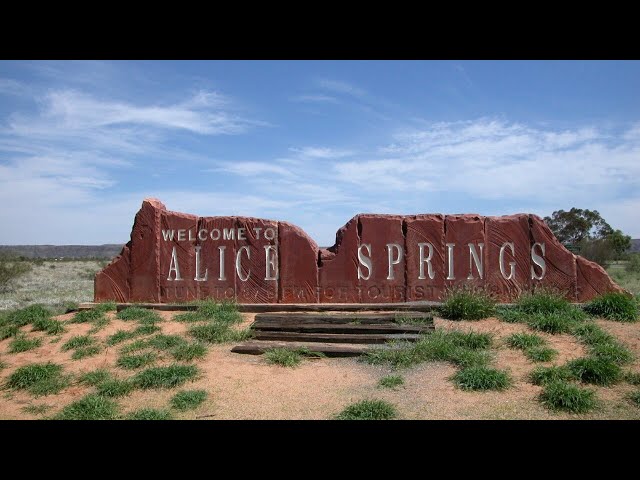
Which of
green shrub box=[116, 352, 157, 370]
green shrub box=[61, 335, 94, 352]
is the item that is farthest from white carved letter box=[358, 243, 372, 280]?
green shrub box=[61, 335, 94, 352]

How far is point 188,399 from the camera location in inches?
231

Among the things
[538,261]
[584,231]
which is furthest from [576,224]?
[538,261]

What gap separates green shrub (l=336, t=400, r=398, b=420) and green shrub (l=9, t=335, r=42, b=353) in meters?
5.62

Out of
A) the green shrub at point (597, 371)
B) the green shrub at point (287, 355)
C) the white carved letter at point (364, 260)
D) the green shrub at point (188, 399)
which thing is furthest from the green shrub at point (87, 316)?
the green shrub at point (597, 371)

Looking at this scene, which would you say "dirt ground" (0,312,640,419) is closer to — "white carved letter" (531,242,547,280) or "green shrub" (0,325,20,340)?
"green shrub" (0,325,20,340)

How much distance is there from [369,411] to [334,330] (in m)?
2.95

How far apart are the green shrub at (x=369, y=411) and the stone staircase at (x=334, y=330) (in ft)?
6.17

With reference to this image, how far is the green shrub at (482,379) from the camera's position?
593 centimetres

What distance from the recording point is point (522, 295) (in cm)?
917

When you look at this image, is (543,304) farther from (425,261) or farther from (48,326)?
(48,326)

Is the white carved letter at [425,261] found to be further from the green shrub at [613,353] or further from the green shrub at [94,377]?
the green shrub at [94,377]

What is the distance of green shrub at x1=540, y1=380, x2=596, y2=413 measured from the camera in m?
5.34

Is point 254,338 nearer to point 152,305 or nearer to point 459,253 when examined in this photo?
point 152,305
